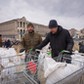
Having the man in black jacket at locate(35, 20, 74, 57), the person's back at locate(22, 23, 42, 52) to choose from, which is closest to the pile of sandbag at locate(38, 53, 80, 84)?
the man in black jacket at locate(35, 20, 74, 57)

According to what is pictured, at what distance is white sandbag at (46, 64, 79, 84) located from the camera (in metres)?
2.19

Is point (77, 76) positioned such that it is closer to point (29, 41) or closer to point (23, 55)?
point (23, 55)

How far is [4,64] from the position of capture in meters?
3.19

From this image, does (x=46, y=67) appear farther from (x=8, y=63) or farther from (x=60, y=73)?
(x=8, y=63)

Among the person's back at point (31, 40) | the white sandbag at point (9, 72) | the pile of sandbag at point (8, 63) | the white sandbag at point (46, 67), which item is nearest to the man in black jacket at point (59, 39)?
the pile of sandbag at point (8, 63)

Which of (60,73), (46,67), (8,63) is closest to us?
(60,73)

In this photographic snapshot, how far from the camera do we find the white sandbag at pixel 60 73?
2195mm

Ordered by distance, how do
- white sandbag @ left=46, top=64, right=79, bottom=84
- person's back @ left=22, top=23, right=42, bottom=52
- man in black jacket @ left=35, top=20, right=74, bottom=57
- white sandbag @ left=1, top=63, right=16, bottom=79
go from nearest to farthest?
white sandbag @ left=46, top=64, right=79, bottom=84, white sandbag @ left=1, top=63, right=16, bottom=79, man in black jacket @ left=35, top=20, right=74, bottom=57, person's back @ left=22, top=23, right=42, bottom=52

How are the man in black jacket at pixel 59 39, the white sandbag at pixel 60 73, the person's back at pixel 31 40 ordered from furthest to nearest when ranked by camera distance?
the person's back at pixel 31 40
the man in black jacket at pixel 59 39
the white sandbag at pixel 60 73

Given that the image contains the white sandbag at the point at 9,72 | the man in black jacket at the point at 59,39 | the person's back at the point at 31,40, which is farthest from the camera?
the person's back at the point at 31,40

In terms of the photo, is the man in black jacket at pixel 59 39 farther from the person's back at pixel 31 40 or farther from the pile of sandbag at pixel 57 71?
the person's back at pixel 31 40

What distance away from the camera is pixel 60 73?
87.0 inches

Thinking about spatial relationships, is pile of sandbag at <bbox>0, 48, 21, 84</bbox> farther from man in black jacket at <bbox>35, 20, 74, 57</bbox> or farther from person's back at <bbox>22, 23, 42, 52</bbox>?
person's back at <bbox>22, 23, 42, 52</bbox>

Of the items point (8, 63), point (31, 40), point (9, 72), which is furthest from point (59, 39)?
point (31, 40)
